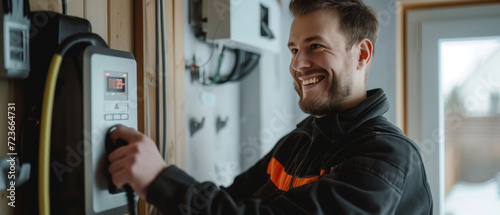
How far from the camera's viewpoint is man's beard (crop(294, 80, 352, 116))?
1.09 m

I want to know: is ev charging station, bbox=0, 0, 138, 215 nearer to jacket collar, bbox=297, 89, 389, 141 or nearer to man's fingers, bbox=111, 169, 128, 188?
man's fingers, bbox=111, 169, 128, 188

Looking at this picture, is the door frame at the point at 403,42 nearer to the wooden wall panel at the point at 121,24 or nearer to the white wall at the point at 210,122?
the white wall at the point at 210,122

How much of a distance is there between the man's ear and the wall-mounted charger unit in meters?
0.86

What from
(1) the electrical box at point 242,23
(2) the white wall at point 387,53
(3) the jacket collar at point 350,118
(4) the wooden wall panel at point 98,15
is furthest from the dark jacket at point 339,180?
(2) the white wall at point 387,53

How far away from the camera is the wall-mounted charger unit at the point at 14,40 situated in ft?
2.35

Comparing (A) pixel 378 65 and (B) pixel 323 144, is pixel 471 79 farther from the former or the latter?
(B) pixel 323 144

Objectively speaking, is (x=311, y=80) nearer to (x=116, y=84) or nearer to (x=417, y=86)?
(x=116, y=84)

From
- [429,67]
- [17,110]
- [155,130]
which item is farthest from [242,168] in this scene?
[17,110]

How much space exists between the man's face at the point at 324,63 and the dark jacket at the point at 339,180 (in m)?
0.07

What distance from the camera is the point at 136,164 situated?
0.72 metres

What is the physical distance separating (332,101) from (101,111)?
0.61m

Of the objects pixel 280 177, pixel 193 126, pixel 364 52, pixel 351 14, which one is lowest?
pixel 280 177

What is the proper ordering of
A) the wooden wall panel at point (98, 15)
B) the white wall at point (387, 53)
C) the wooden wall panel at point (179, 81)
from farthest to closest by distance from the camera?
Result: the white wall at point (387, 53), the wooden wall panel at point (179, 81), the wooden wall panel at point (98, 15)

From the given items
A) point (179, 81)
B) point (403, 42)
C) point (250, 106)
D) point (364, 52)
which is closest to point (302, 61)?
point (364, 52)
